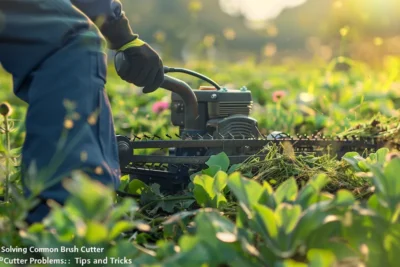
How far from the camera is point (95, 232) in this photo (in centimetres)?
128

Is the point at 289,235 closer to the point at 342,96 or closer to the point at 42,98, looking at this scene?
the point at 42,98

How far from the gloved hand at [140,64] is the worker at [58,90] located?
0.62 m

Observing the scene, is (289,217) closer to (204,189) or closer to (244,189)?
(244,189)

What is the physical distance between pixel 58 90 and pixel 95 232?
25.4 inches

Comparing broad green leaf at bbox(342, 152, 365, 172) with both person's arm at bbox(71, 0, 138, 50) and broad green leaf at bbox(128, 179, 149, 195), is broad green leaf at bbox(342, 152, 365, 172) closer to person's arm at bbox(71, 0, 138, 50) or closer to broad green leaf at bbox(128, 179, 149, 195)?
broad green leaf at bbox(128, 179, 149, 195)

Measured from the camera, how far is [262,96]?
20.8ft

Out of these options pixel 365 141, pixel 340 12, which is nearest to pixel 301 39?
pixel 340 12

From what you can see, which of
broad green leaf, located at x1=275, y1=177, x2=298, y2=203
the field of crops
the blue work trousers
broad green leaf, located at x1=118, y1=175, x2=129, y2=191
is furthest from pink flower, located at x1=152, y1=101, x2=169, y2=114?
broad green leaf, located at x1=275, y1=177, x2=298, y2=203

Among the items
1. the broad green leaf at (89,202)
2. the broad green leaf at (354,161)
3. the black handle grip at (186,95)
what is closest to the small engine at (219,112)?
the black handle grip at (186,95)

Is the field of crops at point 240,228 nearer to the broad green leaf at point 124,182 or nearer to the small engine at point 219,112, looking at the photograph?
the broad green leaf at point 124,182

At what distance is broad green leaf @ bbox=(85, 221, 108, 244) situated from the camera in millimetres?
1267

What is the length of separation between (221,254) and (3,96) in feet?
15.6

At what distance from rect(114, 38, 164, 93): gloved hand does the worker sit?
623 millimetres

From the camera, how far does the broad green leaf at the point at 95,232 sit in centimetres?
127
